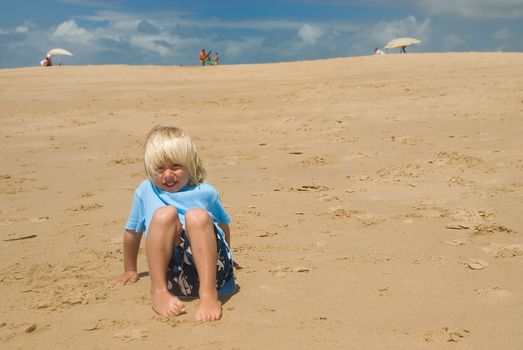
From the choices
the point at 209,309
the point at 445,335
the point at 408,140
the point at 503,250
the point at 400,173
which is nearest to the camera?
the point at 445,335

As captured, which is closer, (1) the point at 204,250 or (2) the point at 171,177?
(1) the point at 204,250

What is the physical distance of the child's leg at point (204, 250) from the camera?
2.47 meters

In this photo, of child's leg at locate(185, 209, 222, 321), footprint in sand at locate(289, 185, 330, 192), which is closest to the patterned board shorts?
child's leg at locate(185, 209, 222, 321)

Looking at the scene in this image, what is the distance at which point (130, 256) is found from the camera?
9.49ft

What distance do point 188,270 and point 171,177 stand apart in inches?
18.1

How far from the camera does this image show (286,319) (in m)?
2.39

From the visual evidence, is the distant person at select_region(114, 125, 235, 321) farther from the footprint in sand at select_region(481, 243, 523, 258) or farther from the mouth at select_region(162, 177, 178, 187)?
the footprint in sand at select_region(481, 243, 523, 258)

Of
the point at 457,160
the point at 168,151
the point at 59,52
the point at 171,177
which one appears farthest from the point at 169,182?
the point at 59,52

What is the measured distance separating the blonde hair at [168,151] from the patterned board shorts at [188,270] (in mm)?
339

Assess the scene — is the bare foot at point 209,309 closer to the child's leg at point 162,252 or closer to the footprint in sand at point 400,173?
the child's leg at point 162,252

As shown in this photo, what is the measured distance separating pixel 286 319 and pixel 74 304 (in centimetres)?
105

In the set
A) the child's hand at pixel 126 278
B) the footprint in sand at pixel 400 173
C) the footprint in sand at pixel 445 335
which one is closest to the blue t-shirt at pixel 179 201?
the child's hand at pixel 126 278

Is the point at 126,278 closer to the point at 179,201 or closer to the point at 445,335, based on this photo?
the point at 179,201

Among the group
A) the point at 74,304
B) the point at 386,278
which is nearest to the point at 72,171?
the point at 74,304
